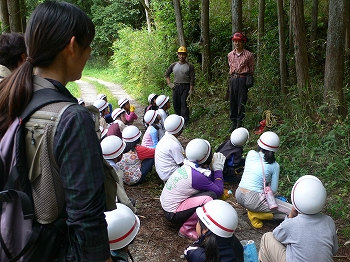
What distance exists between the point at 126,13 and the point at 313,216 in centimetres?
2784

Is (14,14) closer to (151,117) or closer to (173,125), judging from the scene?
(151,117)

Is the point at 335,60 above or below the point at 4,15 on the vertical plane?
below

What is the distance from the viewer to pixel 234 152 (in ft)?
18.7

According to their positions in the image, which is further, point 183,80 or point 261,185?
point 183,80

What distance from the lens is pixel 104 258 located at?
4.58ft

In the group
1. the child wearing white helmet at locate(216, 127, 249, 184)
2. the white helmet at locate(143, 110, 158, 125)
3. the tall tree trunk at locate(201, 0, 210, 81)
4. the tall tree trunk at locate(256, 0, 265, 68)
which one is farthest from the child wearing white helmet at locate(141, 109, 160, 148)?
the tall tree trunk at locate(201, 0, 210, 81)

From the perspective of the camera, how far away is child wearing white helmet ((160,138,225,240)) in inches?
163

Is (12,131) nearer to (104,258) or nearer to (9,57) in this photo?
(104,258)

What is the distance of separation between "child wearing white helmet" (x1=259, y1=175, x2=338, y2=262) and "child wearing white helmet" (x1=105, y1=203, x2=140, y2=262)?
1421 millimetres

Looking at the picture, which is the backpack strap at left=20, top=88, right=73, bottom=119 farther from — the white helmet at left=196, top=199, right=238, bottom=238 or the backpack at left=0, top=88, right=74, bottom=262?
the white helmet at left=196, top=199, right=238, bottom=238

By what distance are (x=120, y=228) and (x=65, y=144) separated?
1.51 m

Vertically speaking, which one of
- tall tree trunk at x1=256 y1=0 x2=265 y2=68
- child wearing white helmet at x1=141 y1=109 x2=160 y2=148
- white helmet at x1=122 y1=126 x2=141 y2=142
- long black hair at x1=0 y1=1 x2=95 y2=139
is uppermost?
long black hair at x1=0 y1=1 x2=95 y2=139

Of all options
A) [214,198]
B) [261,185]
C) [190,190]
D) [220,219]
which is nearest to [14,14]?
[190,190]

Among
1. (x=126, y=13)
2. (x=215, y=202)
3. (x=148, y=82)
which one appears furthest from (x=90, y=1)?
(x=215, y=202)
